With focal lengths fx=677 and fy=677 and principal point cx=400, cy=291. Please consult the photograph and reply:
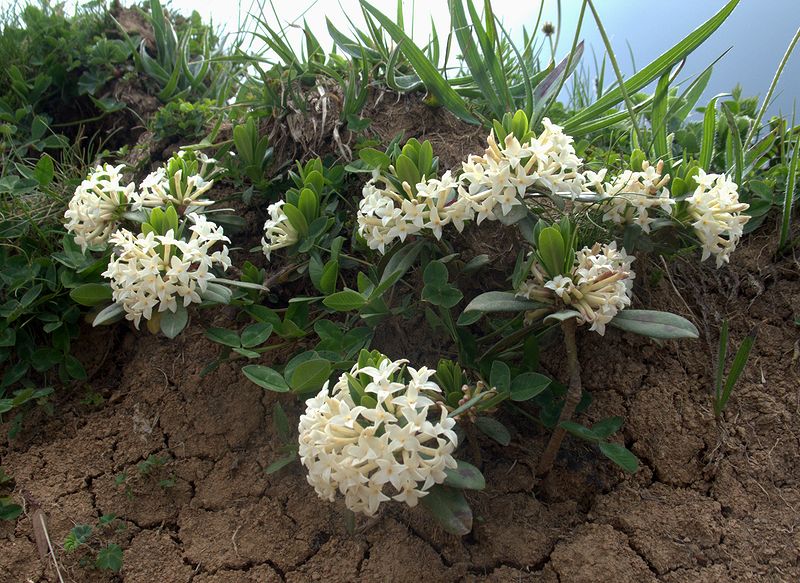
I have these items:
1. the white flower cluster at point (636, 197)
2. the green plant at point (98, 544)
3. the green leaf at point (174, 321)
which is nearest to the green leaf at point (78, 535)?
the green plant at point (98, 544)

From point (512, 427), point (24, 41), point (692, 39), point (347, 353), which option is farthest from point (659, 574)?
point (24, 41)

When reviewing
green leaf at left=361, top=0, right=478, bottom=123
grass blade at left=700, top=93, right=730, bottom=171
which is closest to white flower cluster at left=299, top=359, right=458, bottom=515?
green leaf at left=361, top=0, right=478, bottom=123

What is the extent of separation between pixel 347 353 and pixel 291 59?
4.04ft

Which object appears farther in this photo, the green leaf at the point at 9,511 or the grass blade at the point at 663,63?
the grass blade at the point at 663,63

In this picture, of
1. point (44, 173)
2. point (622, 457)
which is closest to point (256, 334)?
point (622, 457)

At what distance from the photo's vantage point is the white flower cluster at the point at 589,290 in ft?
4.72

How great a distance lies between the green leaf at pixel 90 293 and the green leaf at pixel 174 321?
0.77 feet

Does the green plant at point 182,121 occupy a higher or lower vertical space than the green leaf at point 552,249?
higher

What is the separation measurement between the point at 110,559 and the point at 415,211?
1.15m

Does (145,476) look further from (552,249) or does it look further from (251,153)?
(552,249)

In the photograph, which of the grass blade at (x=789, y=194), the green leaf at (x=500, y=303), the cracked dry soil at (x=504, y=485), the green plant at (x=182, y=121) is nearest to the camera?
the green leaf at (x=500, y=303)

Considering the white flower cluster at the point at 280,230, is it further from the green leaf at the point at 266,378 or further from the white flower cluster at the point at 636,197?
the white flower cluster at the point at 636,197

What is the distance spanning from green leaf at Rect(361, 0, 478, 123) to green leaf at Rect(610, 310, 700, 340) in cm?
100

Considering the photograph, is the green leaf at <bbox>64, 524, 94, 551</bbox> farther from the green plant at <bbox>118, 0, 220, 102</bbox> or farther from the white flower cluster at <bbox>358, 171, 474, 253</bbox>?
the green plant at <bbox>118, 0, 220, 102</bbox>
